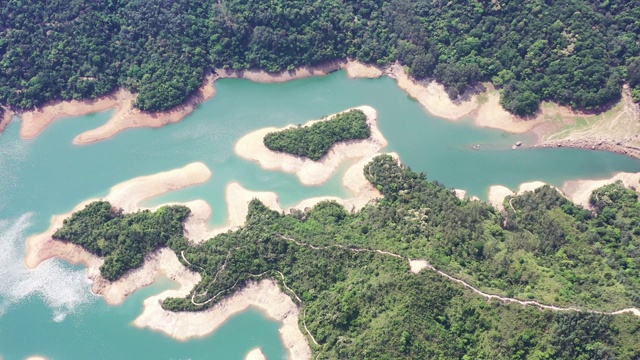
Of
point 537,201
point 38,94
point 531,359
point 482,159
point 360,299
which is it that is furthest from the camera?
point 38,94

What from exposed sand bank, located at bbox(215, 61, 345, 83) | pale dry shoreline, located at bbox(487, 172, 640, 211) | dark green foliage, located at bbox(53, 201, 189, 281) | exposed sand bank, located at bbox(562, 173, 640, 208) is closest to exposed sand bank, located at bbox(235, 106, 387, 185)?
exposed sand bank, located at bbox(215, 61, 345, 83)

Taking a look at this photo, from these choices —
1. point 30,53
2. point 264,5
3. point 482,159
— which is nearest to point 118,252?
point 30,53

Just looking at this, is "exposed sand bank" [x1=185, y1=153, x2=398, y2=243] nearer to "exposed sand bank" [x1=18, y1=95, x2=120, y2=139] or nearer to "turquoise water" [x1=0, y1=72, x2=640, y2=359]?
"turquoise water" [x1=0, y1=72, x2=640, y2=359]

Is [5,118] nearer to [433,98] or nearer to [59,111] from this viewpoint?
[59,111]

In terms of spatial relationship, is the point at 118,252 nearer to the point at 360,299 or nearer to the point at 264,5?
the point at 360,299

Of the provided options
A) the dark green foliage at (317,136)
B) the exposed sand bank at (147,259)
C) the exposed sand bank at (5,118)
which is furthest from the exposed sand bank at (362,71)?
the exposed sand bank at (5,118)

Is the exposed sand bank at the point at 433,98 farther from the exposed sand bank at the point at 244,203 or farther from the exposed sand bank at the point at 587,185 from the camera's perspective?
the exposed sand bank at the point at 587,185
